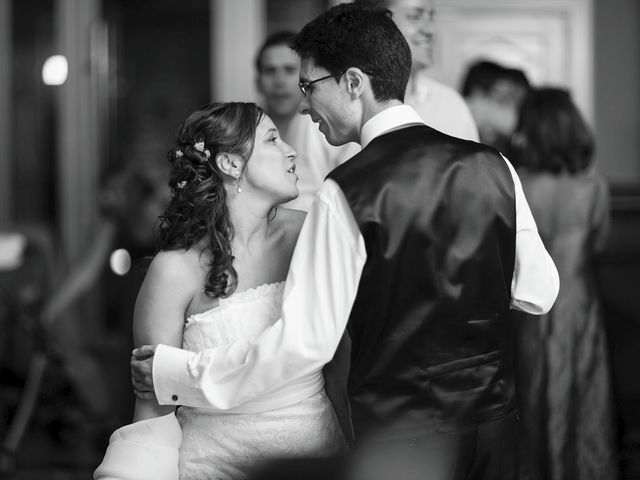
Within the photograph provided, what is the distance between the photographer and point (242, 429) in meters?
2.34

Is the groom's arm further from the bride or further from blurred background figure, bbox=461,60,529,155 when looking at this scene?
blurred background figure, bbox=461,60,529,155

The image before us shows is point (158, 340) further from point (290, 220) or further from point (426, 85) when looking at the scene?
point (426, 85)

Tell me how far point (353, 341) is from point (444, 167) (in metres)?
0.42

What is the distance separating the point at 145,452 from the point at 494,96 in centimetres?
299

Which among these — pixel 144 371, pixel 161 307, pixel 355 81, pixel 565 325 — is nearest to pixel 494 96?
pixel 565 325

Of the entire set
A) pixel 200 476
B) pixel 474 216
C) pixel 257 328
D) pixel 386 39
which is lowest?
pixel 200 476

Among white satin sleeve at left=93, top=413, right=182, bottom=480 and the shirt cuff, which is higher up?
the shirt cuff

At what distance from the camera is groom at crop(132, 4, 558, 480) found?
6.72 feet

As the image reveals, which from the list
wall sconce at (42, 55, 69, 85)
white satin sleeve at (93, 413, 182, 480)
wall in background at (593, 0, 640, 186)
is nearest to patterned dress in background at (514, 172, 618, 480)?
white satin sleeve at (93, 413, 182, 480)

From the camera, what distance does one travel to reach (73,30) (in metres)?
6.65

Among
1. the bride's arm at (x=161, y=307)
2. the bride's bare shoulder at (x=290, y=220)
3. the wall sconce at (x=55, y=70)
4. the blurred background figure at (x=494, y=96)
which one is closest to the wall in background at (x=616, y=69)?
the blurred background figure at (x=494, y=96)

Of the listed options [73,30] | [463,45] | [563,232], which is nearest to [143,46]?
[73,30]

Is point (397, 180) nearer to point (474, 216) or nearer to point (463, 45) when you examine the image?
point (474, 216)

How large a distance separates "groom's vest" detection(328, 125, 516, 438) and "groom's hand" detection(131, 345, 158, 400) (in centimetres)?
46
